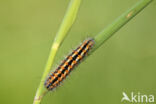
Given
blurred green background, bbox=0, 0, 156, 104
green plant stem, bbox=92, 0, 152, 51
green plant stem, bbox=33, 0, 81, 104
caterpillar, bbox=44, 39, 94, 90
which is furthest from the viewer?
blurred green background, bbox=0, 0, 156, 104

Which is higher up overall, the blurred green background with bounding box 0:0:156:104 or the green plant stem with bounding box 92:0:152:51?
the blurred green background with bounding box 0:0:156:104

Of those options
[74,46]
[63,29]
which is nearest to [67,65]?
[63,29]

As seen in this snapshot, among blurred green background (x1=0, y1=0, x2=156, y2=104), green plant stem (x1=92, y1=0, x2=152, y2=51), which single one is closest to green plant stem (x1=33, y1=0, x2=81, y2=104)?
green plant stem (x1=92, y1=0, x2=152, y2=51)

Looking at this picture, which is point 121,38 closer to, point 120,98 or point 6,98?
point 120,98

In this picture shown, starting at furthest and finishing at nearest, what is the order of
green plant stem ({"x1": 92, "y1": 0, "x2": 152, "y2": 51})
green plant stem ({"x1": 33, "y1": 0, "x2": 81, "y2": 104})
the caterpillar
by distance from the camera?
1. the caterpillar
2. green plant stem ({"x1": 92, "y1": 0, "x2": 152, "y2": 51})
3. green plant stem ({"x1": 33, "y1": 0, "x2": 81, "y2": 104})

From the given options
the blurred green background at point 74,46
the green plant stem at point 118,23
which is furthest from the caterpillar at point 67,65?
the blurred green background at point 74,46

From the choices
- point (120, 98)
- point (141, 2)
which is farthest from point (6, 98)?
point (141, 2)

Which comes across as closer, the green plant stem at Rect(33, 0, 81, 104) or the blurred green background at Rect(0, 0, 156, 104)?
the green plant stem at Rect(33, 0, 81, 104)

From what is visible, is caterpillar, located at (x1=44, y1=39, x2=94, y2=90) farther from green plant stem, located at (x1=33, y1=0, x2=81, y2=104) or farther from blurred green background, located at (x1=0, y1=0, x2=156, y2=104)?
blurred green background, located at (x1=0, y1=0, x2=156, y2=104)
